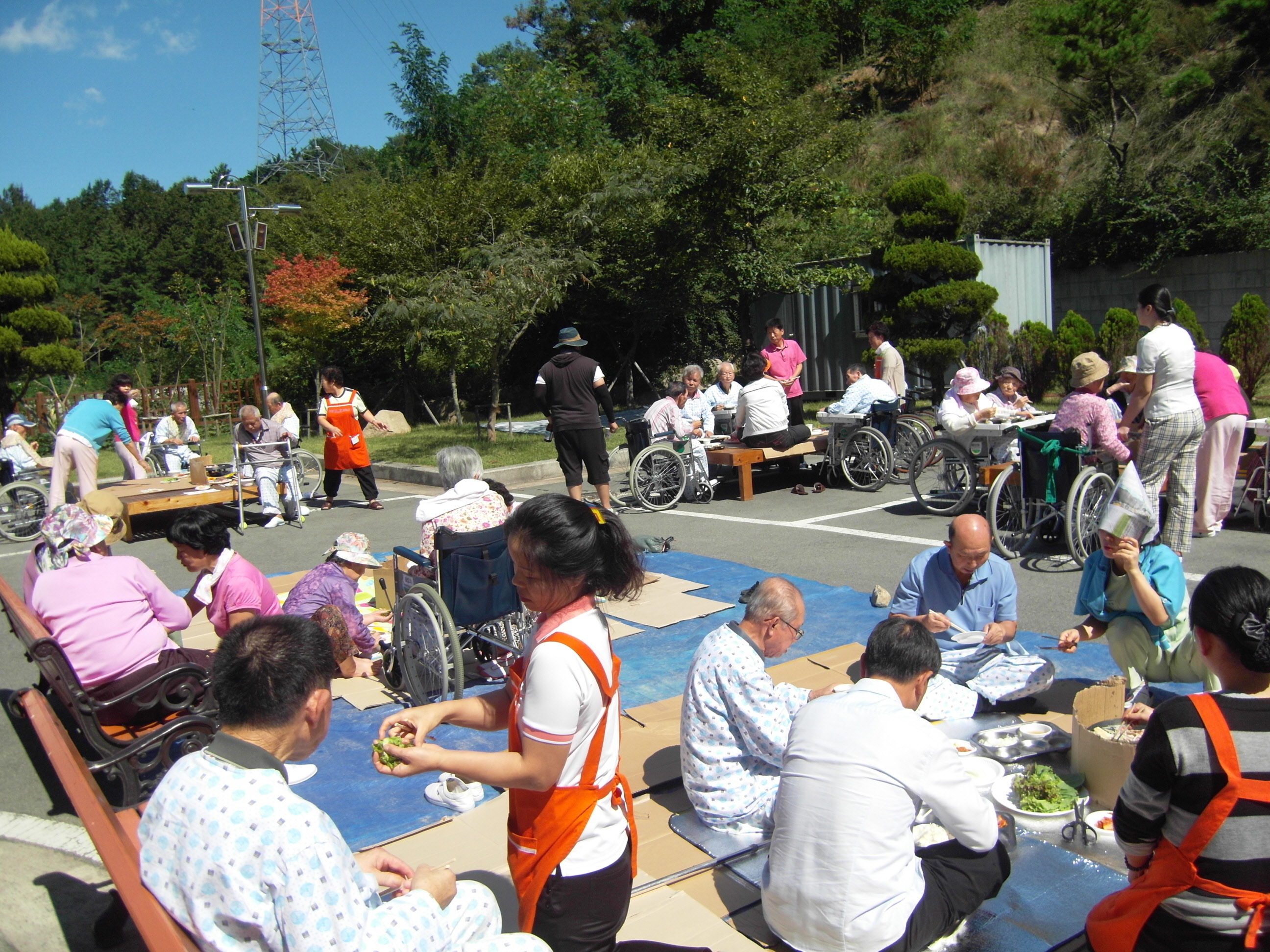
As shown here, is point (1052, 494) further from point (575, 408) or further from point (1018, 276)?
point (1018, 276)

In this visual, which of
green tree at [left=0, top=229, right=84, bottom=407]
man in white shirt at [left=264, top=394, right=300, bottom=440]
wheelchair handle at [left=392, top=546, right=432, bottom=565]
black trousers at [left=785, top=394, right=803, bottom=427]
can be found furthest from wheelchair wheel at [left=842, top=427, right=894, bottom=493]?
green tree at [left=0, top=229, right=84, bottom=407]

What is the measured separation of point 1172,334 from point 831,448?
13.6 ft

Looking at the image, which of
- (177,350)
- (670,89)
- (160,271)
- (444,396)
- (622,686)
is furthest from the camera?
(160,271)

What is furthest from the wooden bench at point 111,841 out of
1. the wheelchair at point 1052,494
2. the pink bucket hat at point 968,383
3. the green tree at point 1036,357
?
the green tree at point 1036,357

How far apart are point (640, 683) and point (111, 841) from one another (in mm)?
2905

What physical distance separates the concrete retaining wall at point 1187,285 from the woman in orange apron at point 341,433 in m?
14.9

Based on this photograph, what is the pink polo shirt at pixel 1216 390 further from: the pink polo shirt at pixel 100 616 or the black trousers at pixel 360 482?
the black trousers at pixel 360 482

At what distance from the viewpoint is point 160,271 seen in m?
38.3

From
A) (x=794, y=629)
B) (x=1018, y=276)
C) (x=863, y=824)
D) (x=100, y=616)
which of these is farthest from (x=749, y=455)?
(x=1018, y=276)

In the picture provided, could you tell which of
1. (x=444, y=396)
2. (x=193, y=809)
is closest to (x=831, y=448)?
(x=193, y=809)

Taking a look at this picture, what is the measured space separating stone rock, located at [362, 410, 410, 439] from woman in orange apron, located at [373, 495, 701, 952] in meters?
17.7

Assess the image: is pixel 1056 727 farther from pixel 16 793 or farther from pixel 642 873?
pixel 16 793

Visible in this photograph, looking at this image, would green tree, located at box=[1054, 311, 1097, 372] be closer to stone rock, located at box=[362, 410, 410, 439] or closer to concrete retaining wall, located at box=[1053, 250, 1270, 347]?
concrete retaining wall, located at box=[1053, 250, 1270, 347]

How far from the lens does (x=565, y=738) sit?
1998 mm
